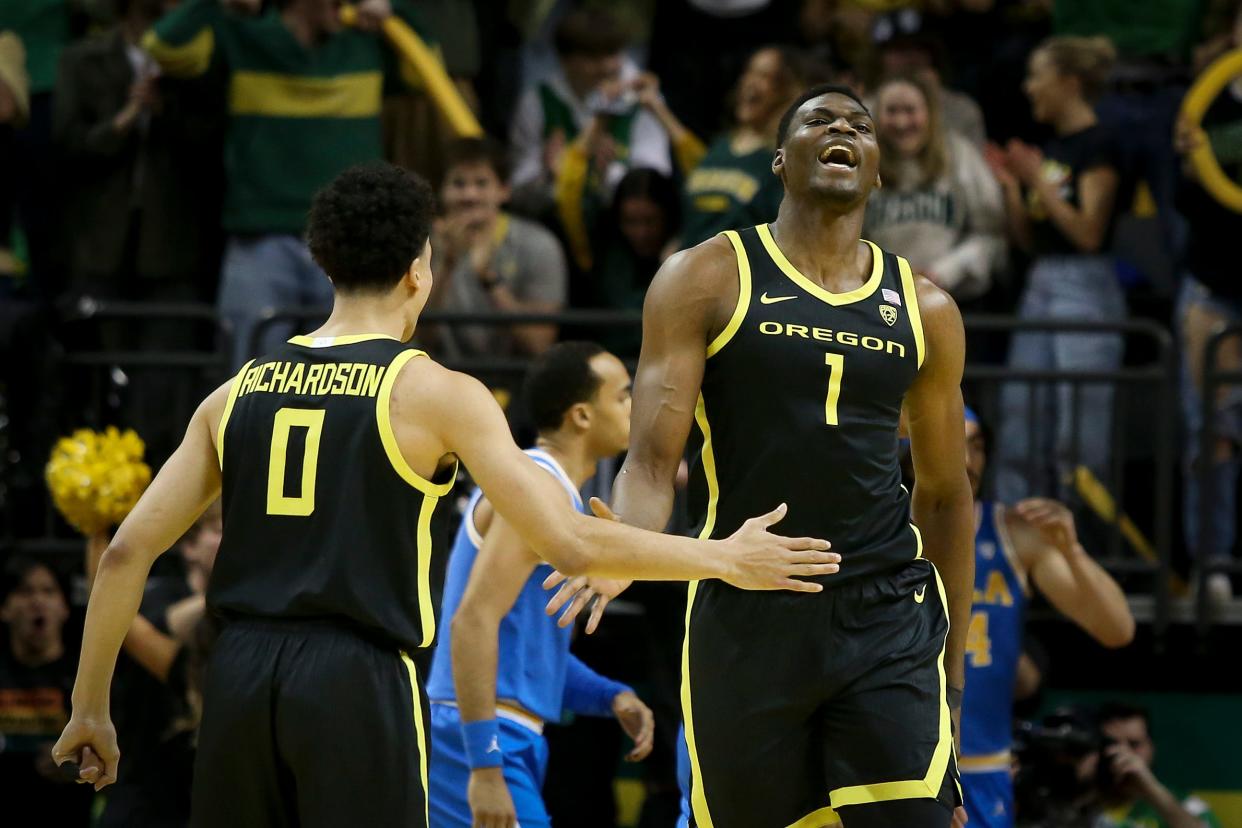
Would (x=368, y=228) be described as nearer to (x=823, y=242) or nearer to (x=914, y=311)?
(x=823, y=242)

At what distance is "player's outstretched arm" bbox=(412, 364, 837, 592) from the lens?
4.29m

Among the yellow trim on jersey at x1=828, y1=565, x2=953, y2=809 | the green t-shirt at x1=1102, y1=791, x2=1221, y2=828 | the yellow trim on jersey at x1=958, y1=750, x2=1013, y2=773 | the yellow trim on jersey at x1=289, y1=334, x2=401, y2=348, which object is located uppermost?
the yellow trim on jersey at x1=289, y1=334, x2=401, y2=348

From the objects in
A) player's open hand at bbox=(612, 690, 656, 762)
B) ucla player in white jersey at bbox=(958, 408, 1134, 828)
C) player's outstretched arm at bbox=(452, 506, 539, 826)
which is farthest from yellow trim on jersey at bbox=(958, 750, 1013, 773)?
player's outstretched arm at bbox=(452, 506, 539, 826)

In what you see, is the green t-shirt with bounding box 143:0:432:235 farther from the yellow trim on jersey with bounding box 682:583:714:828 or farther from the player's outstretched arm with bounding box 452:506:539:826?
the yellow trim on jersey with bounding box 682:583:714:828

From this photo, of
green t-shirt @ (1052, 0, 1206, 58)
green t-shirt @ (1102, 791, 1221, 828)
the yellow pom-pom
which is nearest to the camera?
green t-shirt @ (1102, 791, 1221, 828)

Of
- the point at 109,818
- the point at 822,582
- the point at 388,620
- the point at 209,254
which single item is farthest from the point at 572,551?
the point at 209,254

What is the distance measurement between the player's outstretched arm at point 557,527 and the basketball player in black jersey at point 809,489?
0.37 meters

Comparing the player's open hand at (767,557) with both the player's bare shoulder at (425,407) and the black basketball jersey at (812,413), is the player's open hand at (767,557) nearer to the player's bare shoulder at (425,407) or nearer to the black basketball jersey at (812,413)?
the black basketball jersey at (812,413)

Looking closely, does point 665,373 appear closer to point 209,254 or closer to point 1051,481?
point 1051,481

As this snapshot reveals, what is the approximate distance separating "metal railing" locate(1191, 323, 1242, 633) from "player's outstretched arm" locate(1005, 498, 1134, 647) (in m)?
1.20

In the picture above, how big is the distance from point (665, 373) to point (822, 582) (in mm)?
623

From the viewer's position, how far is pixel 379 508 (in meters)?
4.31

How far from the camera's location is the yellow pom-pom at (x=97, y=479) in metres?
8.16

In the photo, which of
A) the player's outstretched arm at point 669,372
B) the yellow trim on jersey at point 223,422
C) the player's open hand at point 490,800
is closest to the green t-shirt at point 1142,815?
the player's open hand at point 490,800
